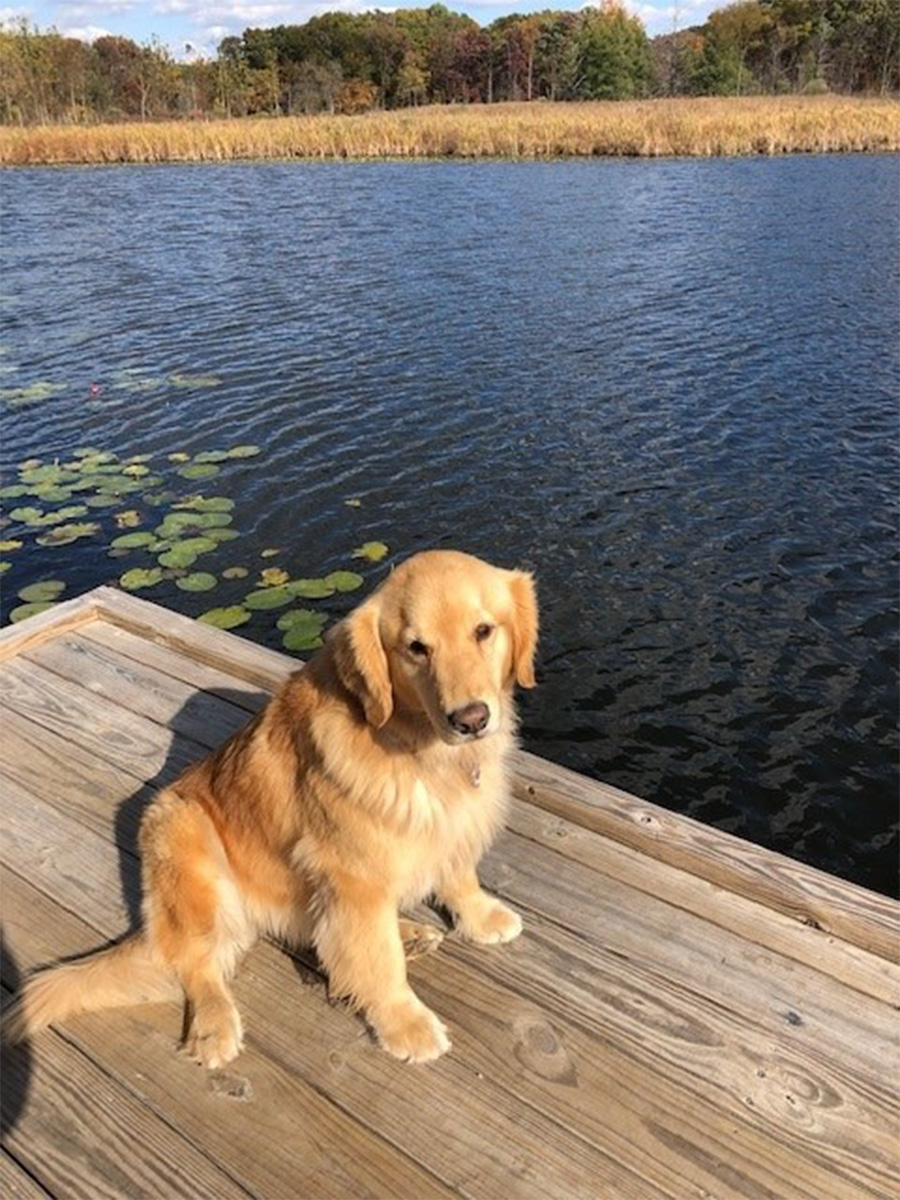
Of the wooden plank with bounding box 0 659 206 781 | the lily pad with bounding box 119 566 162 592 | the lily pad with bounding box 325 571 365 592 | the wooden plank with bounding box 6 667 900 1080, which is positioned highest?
the wooden plank with bounding box 0 659 206 781

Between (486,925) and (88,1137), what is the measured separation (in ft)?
3.52

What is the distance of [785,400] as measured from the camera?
32.8ft

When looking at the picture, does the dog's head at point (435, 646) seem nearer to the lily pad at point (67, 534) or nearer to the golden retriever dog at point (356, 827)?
the golden retriever dog at point (356, 827)

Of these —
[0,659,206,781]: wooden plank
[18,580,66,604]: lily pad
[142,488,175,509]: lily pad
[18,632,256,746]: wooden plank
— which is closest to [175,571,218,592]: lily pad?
[18,580,66,604]: lily pad

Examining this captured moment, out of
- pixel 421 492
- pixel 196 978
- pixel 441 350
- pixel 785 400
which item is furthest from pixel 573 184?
pixel 196 978

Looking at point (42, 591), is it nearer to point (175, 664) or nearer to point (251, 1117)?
point (175, 664)

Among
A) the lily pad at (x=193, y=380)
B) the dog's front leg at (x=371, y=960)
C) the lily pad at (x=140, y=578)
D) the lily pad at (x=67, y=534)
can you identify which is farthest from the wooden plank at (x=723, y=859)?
the lily pad at (x=193, y=380)

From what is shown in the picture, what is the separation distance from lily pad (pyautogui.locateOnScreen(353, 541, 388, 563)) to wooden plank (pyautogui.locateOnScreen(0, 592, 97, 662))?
296 cm

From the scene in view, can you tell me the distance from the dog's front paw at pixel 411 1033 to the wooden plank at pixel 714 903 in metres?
0.74

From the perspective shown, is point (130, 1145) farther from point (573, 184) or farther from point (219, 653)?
point (573, 184)

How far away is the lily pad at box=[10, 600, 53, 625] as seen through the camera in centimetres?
639

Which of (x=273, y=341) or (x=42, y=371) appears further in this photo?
(x=273, y=341)

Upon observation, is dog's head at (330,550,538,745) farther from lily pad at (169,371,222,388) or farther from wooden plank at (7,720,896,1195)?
lily pad at (169,371,222,388)

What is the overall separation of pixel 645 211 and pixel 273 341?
480 inches
